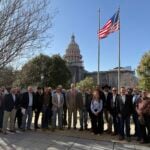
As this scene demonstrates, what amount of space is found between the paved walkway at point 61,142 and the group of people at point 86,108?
664mm

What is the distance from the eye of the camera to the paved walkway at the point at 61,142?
1216 centimetres

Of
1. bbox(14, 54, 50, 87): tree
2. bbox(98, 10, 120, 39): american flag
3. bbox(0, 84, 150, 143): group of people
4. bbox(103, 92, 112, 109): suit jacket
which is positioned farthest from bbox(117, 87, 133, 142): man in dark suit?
bbox(14, 54, 50, 87): tree

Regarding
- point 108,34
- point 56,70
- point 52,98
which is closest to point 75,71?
point 56,70

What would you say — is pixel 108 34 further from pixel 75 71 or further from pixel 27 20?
pixel 75 71

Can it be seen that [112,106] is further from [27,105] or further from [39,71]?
[39,71]

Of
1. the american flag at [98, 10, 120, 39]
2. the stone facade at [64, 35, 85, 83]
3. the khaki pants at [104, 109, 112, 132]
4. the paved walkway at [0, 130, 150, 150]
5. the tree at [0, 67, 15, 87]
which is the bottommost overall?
the paved walkway at [0, 130, 150, 150]

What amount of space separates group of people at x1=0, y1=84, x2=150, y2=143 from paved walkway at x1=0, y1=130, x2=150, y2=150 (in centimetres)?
66

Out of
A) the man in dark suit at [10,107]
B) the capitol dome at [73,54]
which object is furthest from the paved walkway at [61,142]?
the capitol dome at [73,54]

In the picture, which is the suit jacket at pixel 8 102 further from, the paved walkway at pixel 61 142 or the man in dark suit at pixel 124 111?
the man in dark suit at pixel 124 111

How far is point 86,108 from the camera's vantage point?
15.7 meters

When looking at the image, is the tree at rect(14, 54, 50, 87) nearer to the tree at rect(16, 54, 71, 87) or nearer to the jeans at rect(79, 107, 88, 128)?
the tree at rect(16, 54, 71, 87)

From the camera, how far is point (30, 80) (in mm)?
58375

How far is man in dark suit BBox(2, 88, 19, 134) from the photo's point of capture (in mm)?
15156

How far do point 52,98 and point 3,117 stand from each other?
7.75 feet
